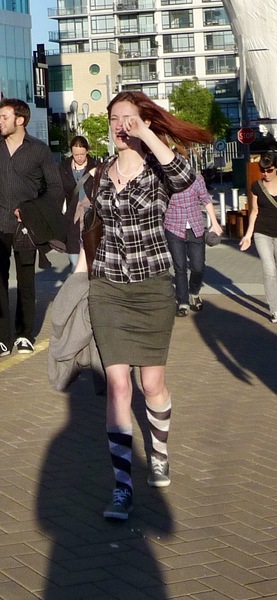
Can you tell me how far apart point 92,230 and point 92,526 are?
1.34 metres

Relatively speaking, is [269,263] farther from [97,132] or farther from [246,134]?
[97,132]

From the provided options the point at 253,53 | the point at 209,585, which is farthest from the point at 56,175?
the point at 253,53

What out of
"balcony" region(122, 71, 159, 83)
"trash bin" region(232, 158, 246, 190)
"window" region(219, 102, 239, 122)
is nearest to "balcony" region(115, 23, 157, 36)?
"balcony" region(122, 71, 159, 83)

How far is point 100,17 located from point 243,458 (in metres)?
117

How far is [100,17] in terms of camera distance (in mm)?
119625

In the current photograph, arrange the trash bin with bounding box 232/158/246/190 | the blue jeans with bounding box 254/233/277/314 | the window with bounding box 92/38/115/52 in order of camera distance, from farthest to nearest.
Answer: the window with bounding box 92/38/115/52 < the trash bin with bounding box 232/158/246/190 < the blue jeans with bounding box 254/233/277/314

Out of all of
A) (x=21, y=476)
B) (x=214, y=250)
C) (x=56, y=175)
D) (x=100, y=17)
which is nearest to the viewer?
(x=21, y=476)

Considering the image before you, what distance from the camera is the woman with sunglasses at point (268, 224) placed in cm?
1174

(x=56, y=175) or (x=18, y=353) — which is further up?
(x=56, y=175)

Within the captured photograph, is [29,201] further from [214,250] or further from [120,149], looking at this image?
[214,250]

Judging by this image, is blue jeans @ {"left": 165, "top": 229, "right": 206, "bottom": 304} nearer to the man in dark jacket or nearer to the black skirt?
the man in dark jacket

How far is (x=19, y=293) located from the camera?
10.1 metres

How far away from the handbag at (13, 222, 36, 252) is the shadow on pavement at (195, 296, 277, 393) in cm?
186

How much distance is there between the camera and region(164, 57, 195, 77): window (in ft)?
378
